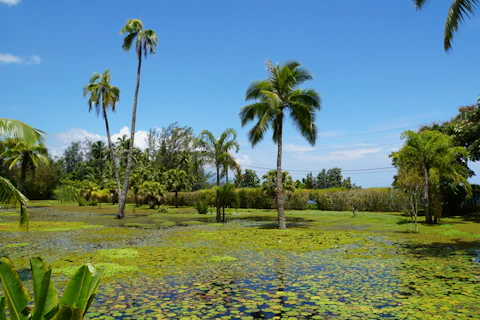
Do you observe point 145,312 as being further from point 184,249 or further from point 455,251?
point 455,251

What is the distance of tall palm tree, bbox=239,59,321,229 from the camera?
18.8 m

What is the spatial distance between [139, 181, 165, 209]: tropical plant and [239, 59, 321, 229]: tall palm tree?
24.9 meters

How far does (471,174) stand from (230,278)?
27367mm

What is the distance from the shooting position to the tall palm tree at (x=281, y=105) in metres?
18.8

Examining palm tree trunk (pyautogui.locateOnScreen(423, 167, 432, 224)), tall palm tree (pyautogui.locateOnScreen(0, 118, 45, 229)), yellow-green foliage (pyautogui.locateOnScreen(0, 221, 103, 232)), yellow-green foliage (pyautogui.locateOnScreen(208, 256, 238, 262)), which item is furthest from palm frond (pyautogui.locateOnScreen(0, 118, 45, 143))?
palm tree trunk (pyautogui.locateOnScreen(423, 167, 432, 224))

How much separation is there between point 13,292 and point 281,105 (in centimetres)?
1730

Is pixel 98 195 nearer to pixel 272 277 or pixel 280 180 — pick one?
pixel 280 180

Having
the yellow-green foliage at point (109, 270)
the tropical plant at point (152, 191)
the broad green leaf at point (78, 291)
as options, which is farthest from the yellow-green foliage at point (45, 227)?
the tropical plant at point (152, 191)

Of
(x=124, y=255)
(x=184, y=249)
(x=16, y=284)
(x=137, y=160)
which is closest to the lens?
(x=16, y=284)

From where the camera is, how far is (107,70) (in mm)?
29656

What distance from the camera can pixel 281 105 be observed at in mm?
19344

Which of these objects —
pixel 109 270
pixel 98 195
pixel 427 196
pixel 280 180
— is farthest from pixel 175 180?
pixel 109 270

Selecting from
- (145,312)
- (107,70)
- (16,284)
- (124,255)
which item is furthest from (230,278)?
(107,70)

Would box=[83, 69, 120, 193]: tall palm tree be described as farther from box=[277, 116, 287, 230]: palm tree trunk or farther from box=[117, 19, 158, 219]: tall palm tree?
box=[277, 116, 287, 230]: palm tree trunk
